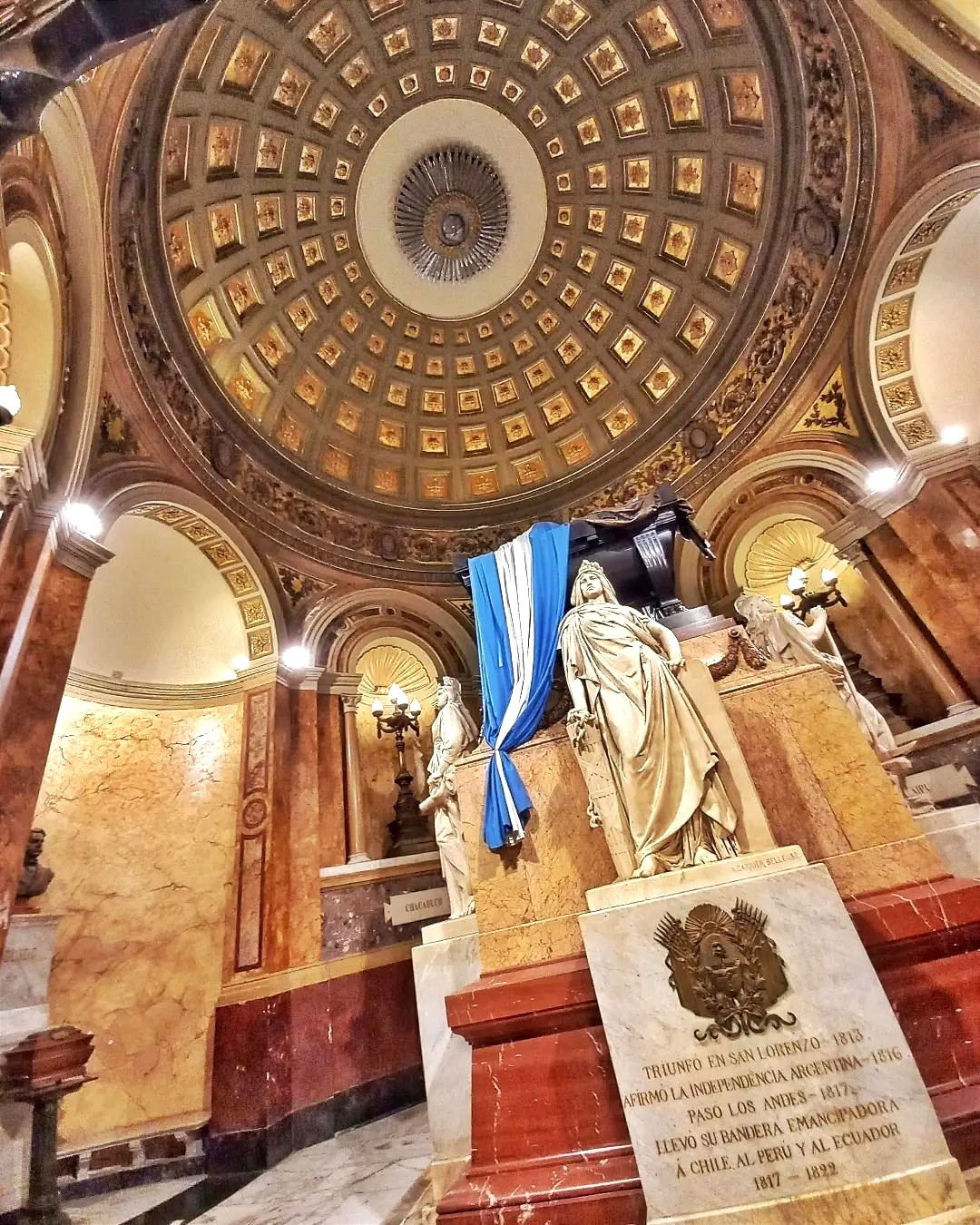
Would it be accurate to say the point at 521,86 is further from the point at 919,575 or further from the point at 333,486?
the point at 919,575

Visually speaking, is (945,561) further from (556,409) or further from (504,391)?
(504,391)

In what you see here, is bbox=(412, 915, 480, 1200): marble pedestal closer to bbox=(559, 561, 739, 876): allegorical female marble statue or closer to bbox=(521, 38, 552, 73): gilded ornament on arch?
bbox=(559, 561, 739, 876): allegorical female marble statue

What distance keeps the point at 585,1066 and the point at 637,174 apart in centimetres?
1304

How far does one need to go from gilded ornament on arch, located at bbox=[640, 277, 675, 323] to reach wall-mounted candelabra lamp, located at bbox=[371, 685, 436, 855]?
8.63m

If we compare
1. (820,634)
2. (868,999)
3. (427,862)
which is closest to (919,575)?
(820,634)

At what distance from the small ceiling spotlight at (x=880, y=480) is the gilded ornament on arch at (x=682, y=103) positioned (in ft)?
20.9

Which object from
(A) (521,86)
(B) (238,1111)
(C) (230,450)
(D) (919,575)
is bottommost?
(B) (238,1111)

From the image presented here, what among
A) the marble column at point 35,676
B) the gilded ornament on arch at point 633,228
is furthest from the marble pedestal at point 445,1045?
the gilded ornament on arch at point 633,228

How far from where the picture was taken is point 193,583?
9.33 meters

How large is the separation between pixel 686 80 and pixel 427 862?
1275 cm

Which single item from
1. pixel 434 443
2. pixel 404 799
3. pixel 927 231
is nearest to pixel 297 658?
pixel 404 799

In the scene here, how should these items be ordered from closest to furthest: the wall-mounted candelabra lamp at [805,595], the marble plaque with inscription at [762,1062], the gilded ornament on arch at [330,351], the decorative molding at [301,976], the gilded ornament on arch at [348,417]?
the marble plaque with inscription at [762,1062] < the decorative molding at [301,976] < the wall-mounted candelabra lamp at [805,595] < the gilded ornament on arch at [330,351] < the gilded ornament on arch at [348,417]

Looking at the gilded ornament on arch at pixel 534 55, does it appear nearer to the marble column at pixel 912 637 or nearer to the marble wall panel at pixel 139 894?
the marble column at pixel 912 637

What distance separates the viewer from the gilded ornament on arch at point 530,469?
13.1 metres
